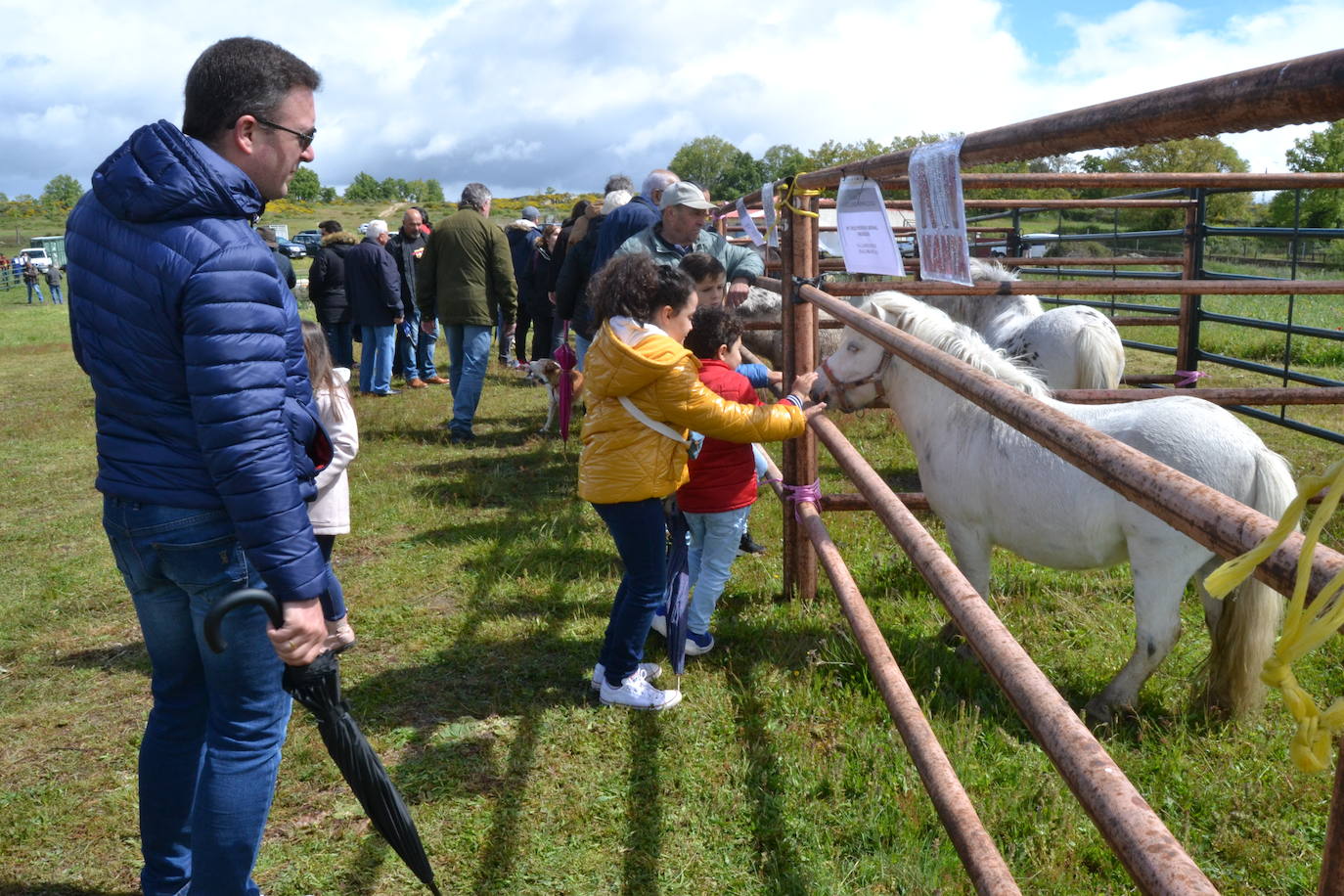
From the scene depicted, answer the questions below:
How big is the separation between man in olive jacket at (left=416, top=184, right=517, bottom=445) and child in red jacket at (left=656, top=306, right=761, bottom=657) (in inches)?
164

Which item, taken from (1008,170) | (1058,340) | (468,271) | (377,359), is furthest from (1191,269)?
(1008,170)

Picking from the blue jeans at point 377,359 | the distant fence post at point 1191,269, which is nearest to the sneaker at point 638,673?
the distant fence post at point 1191,269

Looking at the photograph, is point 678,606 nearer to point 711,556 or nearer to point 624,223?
point 711,556

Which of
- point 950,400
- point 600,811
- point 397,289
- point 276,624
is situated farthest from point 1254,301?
point 276,624

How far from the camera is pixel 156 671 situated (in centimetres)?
214

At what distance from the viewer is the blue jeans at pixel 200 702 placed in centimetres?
196

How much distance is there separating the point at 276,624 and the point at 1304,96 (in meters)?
1.83

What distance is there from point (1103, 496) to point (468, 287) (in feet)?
18.9

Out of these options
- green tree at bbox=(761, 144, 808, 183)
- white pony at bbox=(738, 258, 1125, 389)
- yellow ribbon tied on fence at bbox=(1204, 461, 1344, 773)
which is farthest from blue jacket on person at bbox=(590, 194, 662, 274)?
green tree at bbox=(761, 144, 808, 183)

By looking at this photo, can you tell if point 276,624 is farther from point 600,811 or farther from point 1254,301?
point 1254,301

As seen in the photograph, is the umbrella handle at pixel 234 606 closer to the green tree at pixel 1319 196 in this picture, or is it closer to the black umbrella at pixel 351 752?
the black umbrella at pixel 351 752

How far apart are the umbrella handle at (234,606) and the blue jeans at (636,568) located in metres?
1.39

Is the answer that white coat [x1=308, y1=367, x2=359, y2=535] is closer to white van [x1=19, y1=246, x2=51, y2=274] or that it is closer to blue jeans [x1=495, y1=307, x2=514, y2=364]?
blue jeans [x1=495, y1=307, x2=514, y2=364]

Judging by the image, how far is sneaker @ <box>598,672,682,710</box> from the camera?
3.39 metres
